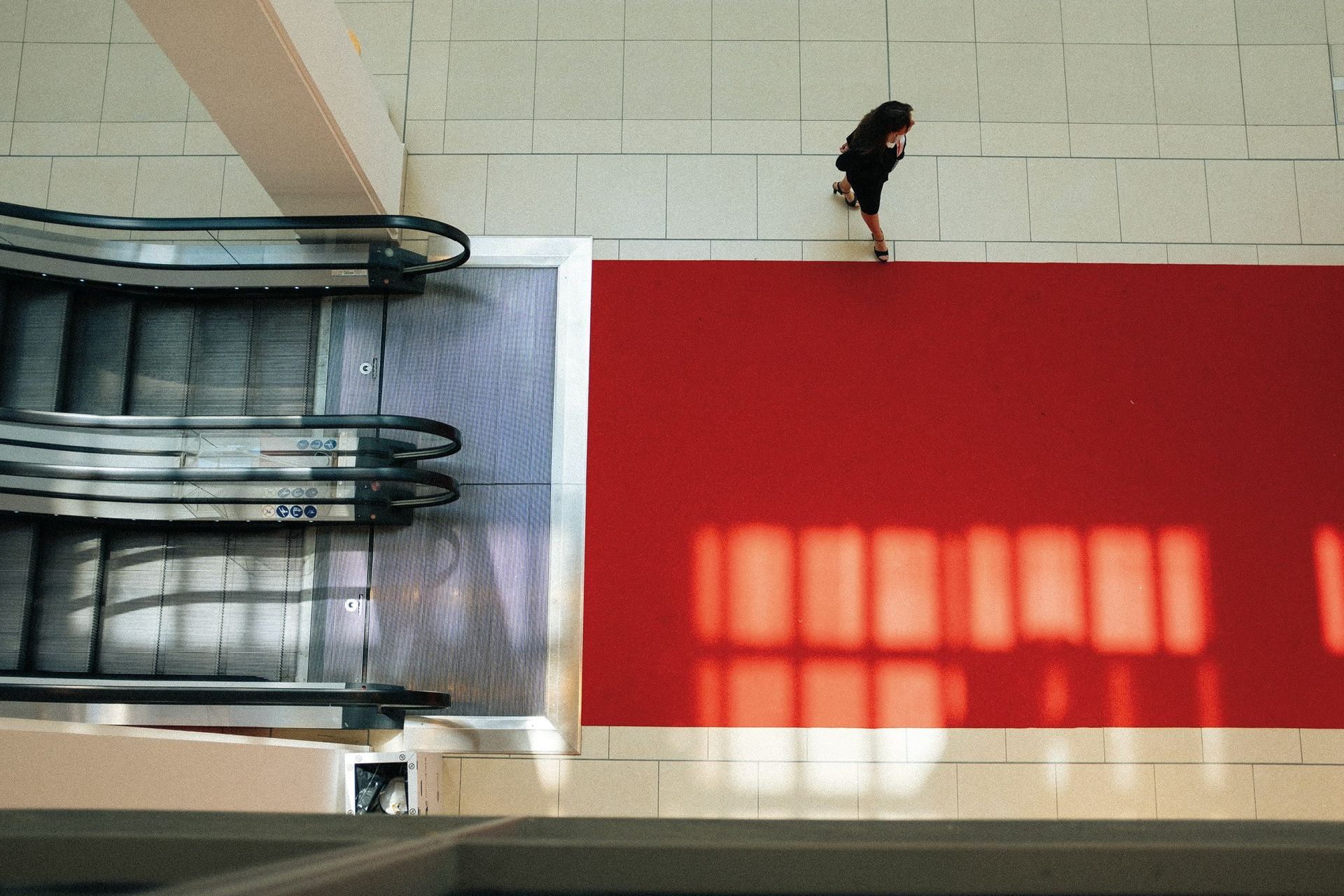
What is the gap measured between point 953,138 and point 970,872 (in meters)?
6.19

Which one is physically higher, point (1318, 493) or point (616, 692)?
point (1318, 493)

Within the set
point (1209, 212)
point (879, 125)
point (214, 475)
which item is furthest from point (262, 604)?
point (1209, 212)

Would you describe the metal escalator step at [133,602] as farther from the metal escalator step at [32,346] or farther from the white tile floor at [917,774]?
the white tile floor at [917,774]

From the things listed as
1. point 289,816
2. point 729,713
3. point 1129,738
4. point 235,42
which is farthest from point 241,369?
point 289,816

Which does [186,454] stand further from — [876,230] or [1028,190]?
[1028,190]

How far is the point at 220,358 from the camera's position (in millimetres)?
5758

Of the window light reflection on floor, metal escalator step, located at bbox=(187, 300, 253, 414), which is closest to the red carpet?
the window light reflection on floor

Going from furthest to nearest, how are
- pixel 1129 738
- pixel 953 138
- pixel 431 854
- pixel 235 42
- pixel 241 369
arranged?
pixel 953 138 < pixel 241 369 < pixel 1129 738 < pixel 235 42 < pixel 431 854

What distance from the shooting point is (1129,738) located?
5391mm

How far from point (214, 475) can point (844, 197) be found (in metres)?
3.66

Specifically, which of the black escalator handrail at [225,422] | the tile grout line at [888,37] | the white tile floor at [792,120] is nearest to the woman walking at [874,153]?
the white tile floor at [792,120]

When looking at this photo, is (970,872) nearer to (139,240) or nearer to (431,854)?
(431,854)

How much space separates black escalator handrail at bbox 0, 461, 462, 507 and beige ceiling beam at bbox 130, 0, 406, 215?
60.0 inches

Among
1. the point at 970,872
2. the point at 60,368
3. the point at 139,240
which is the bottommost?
the point at 970,872
